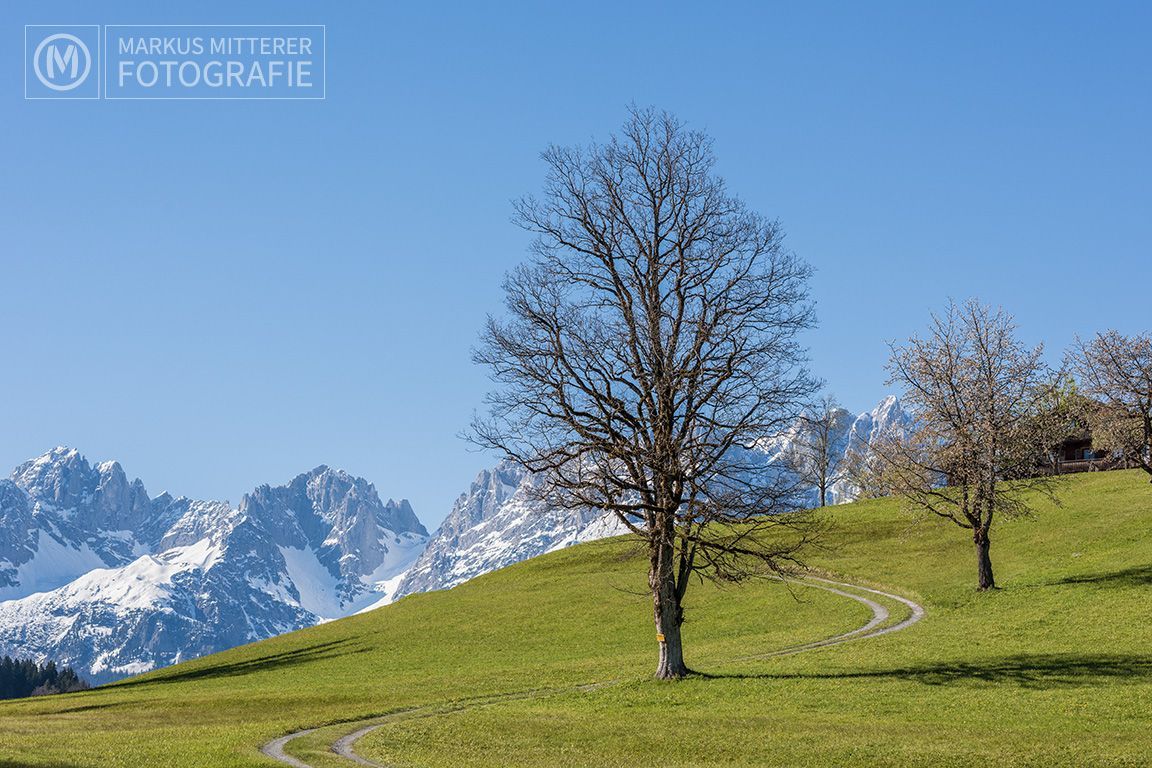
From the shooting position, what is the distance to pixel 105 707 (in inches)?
2211

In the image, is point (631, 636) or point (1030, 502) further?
point (1030, 502)

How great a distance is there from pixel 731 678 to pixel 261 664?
4087 centimetres

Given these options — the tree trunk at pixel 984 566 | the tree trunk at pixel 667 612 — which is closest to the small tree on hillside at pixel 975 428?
the tree trunk at pixel 984 566

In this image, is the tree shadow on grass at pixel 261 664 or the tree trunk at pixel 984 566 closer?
the tree trunk at pixel 984 566

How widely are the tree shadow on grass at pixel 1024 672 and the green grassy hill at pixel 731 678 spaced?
17 cm

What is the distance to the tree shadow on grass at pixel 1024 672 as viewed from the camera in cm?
3978

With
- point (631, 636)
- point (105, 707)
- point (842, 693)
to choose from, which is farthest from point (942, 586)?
point (105, 707)

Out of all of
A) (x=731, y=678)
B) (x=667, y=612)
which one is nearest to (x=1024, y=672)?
(x=731, y=678)

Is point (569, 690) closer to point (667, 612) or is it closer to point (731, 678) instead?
point (667, 612)

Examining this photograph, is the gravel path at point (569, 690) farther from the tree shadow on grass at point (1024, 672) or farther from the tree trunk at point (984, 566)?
the tree shadow on grass at point (1024, 672)

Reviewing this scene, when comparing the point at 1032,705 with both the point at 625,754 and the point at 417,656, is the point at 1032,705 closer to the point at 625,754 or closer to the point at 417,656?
the point at 625,754

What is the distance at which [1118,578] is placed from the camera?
5838 cm

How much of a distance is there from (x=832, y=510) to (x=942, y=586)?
1486 inches

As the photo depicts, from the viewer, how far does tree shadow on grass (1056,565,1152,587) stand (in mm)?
57031
